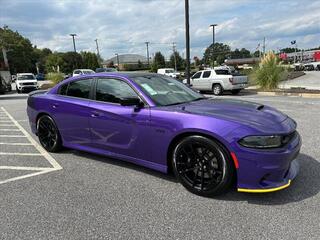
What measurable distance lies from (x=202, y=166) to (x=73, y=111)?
2.50 metres

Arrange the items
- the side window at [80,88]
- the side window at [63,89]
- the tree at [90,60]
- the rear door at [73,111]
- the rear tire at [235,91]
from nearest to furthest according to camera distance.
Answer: the rear door at [73,111]
the side window at [80,88]
the side window at [63,89]
the rear tire at [235,91]
the tree at [90,60]

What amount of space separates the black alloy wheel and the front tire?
2.72 m

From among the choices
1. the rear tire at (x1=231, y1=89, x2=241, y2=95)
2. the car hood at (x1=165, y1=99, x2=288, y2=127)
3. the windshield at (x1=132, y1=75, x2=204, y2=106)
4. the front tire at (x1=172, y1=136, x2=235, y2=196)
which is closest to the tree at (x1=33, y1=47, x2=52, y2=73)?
the rear tire at (x1=231, y1=89, x2=241, y2=95)

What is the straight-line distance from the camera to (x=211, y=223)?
3.26 metres

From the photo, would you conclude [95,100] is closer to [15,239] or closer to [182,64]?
[15,239]

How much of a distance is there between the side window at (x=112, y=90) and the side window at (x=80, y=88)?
0.89ft

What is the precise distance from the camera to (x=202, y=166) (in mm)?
3854

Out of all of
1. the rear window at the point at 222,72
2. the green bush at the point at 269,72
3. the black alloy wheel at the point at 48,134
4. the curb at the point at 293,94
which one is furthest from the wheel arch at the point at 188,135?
the green bush at the point at 269,72

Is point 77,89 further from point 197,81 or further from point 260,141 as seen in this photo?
point 197,81

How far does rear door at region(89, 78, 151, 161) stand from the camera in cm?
435

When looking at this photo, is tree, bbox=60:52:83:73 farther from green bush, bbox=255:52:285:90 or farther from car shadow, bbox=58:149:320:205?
car shadow, bbox=58:149:320:205

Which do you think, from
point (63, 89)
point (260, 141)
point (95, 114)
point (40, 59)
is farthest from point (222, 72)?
point (40, 59)

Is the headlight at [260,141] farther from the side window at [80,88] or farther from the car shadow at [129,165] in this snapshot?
the side window at [80,88]

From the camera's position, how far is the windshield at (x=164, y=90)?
455 centimetres
